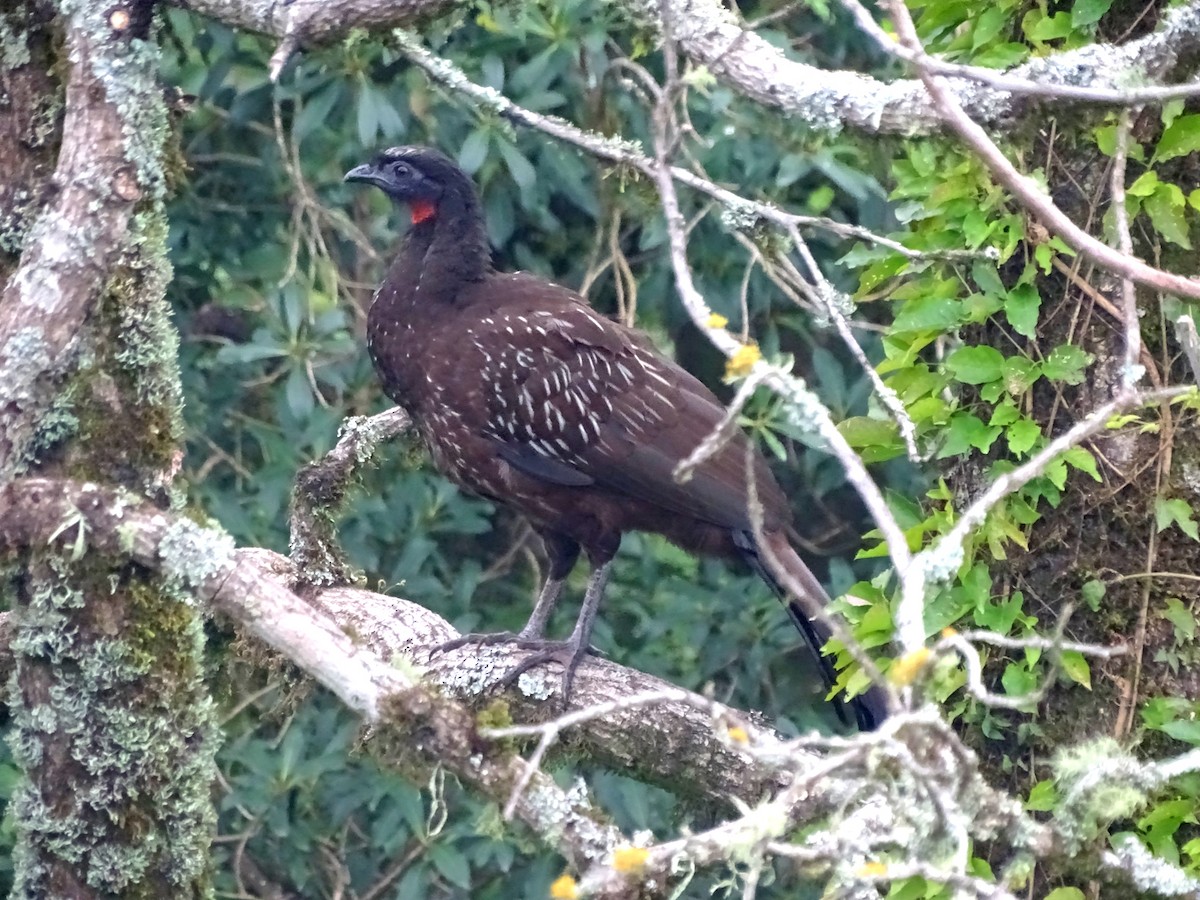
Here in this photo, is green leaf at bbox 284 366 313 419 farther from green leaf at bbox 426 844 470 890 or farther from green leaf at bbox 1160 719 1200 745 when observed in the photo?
green leaf at bbox 1160 719 1200 745

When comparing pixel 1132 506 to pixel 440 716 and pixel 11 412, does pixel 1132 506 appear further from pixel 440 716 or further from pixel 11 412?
pixel 11 412

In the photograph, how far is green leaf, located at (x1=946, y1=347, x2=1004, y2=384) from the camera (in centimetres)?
257

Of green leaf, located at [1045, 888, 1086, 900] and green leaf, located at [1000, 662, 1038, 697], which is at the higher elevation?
green leaf, located at [1000, 662, 1038, 697]

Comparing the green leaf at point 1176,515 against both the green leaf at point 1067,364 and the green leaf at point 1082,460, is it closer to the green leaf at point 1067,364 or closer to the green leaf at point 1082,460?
the green leaf at point 1082,460

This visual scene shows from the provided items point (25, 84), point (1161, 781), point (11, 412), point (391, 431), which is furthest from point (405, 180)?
point (1161, 781)

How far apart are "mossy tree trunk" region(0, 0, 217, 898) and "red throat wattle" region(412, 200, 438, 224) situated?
0.93 m

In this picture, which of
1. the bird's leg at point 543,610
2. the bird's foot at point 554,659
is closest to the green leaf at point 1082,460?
the bird's foot at point 554,659

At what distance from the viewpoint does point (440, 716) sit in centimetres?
207

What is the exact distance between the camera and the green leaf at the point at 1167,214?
2453mm

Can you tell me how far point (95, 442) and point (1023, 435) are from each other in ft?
5.07

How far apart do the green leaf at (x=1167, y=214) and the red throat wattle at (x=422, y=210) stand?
1667 millimetres

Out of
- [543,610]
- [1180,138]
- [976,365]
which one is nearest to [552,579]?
[543,610]

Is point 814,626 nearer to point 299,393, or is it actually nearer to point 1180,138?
point 1180,138

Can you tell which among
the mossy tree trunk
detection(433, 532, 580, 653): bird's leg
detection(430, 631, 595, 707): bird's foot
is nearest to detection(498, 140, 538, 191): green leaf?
detection(433, 532, 580, 653): bird's leg
